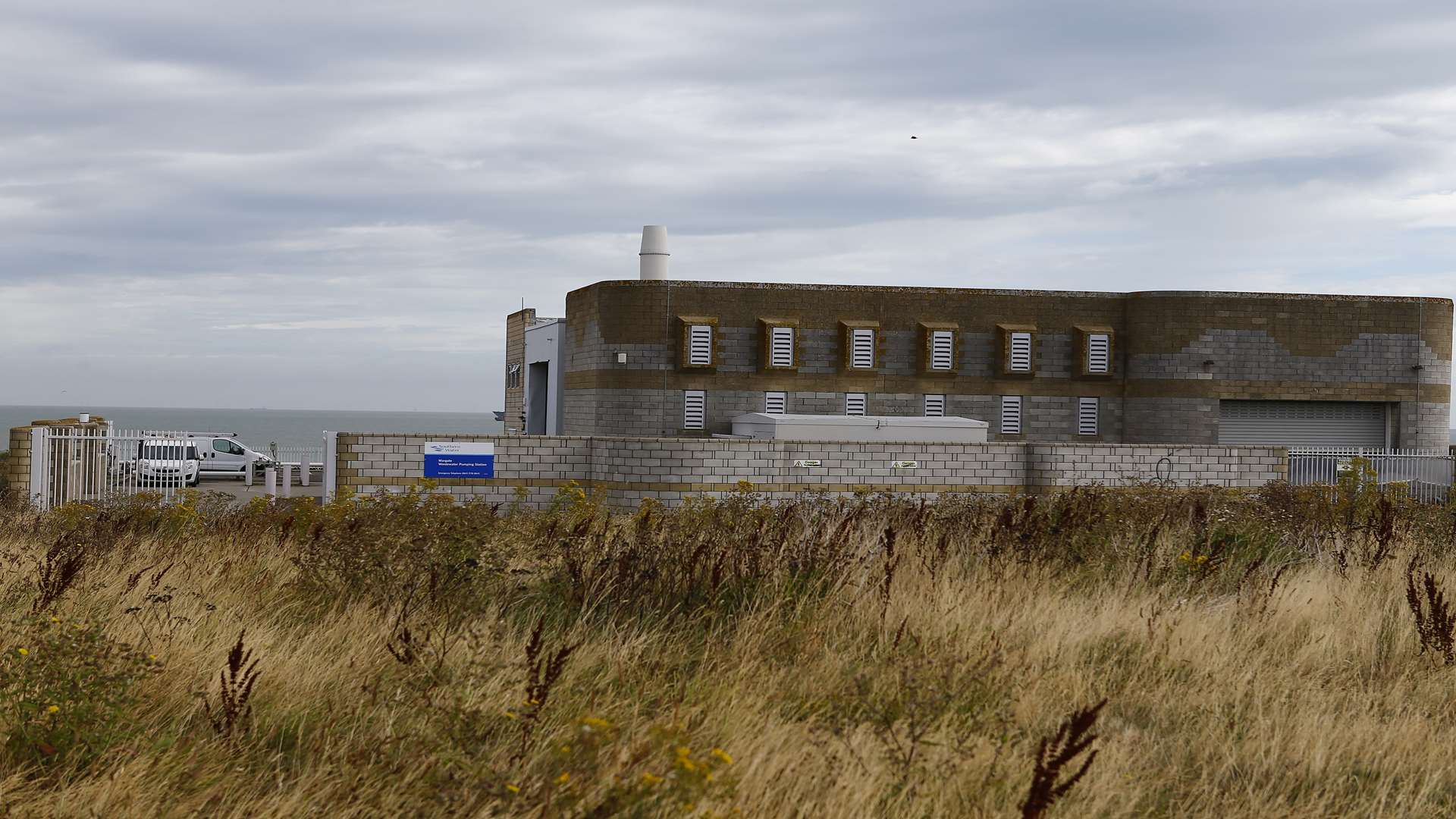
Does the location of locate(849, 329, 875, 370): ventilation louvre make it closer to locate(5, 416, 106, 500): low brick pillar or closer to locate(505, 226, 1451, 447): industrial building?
locate(505, 226, 1451, 447): industrial building

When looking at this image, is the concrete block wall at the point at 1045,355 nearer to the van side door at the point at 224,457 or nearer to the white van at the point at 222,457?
the white van at the point at 222,457

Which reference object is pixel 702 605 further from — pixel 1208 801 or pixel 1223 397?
pixel 1223 397

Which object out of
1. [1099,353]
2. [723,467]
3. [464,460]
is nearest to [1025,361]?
[1099,353]

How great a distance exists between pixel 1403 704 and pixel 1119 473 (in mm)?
16995

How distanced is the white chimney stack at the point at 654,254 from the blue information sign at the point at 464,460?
66.9 ft

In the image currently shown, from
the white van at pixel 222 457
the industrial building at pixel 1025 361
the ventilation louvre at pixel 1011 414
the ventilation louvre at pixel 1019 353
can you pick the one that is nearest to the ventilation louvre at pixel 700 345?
the industrial building at pixel 1025 361

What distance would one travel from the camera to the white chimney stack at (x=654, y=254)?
40.8 metres

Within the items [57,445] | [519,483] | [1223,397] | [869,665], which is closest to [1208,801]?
[869,665]

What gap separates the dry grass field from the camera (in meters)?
4.20

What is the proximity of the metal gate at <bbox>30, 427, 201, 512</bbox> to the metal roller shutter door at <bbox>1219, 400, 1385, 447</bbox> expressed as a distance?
29798 mm

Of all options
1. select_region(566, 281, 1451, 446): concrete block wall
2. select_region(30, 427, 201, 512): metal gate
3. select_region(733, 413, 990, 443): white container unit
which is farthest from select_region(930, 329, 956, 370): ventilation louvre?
select_region(30, 427, 201, 512): metal gate

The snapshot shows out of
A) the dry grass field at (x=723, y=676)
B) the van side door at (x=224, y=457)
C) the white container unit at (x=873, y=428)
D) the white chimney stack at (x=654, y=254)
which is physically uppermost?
the white chimney stack at (x=654, y=254)

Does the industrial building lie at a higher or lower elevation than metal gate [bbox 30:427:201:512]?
higher

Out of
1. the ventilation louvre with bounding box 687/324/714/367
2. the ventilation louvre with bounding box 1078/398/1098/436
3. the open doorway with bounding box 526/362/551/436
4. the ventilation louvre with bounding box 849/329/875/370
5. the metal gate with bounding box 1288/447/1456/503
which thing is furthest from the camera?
the open doorway with bounding box 526/362/551/436
